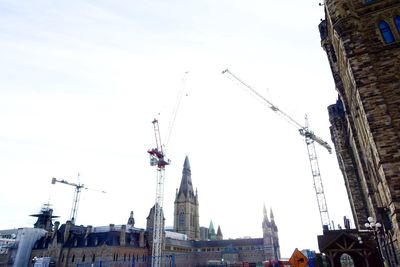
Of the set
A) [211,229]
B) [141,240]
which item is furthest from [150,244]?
[211,229]

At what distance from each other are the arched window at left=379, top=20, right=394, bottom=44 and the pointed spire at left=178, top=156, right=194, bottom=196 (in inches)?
4322

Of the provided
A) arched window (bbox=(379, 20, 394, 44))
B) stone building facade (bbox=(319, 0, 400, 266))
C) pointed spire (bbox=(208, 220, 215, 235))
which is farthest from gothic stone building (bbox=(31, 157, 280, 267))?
arched window (bbox=(379, 20, 394, 44))

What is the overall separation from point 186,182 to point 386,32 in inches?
4400

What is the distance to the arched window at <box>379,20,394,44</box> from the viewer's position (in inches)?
717

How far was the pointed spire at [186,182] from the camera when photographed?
12400 centimetres

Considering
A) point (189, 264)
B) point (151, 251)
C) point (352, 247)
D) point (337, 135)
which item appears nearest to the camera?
point (352, 247)

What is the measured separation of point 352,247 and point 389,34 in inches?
635

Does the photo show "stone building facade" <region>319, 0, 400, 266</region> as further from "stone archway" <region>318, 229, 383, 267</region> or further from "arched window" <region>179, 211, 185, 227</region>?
"arched window" <region>179, 211, 185, 227</region>

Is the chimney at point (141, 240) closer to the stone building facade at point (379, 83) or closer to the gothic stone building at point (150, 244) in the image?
the gothic stone building at point (150, 244)

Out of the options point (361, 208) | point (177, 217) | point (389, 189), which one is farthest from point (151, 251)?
point (389, 189)

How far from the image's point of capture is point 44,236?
80875 mm

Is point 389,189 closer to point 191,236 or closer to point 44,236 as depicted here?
point 44,236

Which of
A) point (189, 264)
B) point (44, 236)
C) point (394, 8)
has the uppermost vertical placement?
point (394, 8)

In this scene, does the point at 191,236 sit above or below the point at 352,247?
above
